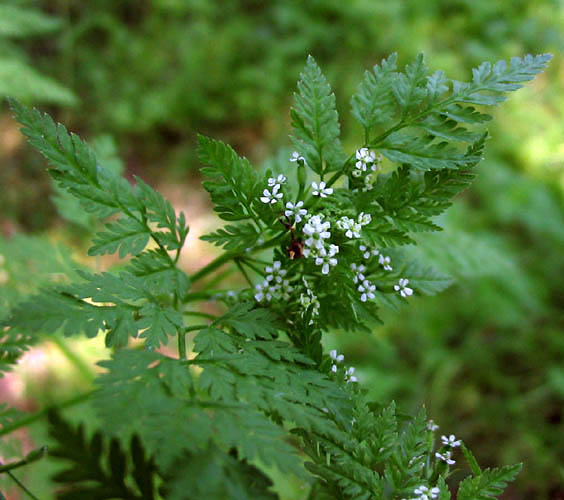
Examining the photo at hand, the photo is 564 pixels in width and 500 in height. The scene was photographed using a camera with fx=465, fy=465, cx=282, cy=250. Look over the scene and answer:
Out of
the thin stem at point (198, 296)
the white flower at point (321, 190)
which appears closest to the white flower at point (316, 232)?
the white flower at point (321, 190)

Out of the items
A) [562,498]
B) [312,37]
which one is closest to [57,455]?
[562,498]

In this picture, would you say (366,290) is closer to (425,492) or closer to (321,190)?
(321,190)

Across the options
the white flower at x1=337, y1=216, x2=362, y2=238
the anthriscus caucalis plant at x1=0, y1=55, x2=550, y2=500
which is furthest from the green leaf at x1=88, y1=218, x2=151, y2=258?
the white flower at x1=337, y1=216, x2=362, y2=238

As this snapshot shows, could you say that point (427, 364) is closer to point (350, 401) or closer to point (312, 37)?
point (350, 401)

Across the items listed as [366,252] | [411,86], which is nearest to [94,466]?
[366,252]

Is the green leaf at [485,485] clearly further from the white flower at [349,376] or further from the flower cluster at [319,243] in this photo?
the flower cluster at [319,243]
